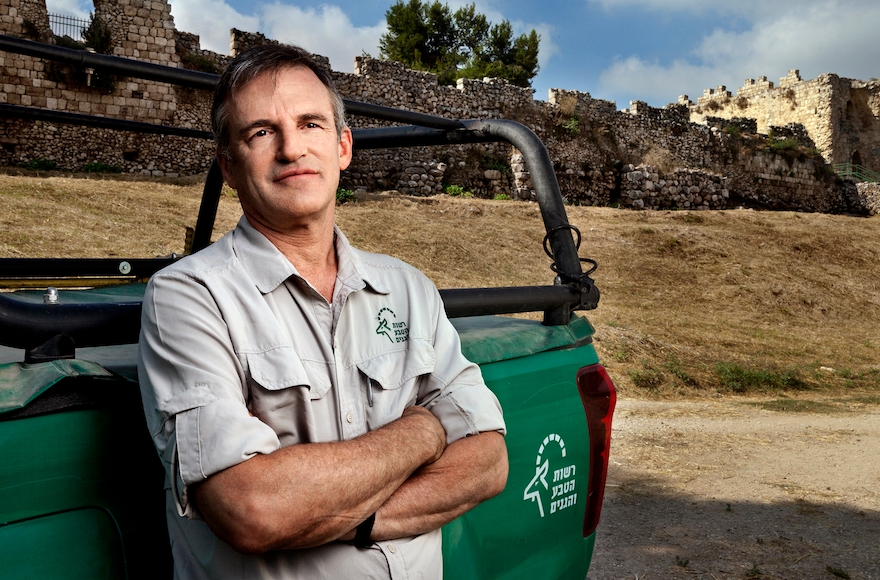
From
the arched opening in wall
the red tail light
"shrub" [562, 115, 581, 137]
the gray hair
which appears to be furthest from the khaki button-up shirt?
the arched opening in wall

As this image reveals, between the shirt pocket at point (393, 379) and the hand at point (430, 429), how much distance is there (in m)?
0.03

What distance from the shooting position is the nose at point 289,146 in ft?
5.22

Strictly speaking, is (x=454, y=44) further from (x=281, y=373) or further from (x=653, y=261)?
(x=281, y=373)

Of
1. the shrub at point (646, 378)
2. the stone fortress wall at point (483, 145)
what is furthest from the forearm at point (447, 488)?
the stone fortress wall at point (483, 145)

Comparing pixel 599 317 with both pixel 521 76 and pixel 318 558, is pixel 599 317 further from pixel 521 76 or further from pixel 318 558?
pixel 521 76

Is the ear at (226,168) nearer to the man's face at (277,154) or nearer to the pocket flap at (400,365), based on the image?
the man's face at (277,154)

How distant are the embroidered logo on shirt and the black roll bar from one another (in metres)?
0.22

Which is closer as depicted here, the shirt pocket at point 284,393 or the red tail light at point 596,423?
the shirt pocket at point 284,393

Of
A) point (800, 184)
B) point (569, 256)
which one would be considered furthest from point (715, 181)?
point (569, 256)

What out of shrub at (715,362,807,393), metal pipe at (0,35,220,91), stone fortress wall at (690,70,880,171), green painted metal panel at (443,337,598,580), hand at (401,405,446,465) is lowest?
shrub at (715,362,807,393)

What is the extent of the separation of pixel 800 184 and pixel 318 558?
3198 cm

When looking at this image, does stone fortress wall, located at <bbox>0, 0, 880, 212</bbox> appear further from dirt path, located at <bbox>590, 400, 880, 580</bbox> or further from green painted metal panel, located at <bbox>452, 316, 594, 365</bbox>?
green painted metal panel, located at <bbox>452, 316, 594, 365</bbox>

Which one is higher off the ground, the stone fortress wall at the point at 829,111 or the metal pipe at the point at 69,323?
the stone fortress wall at the point at 829,111

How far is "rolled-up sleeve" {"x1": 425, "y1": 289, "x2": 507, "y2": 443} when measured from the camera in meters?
1.53
